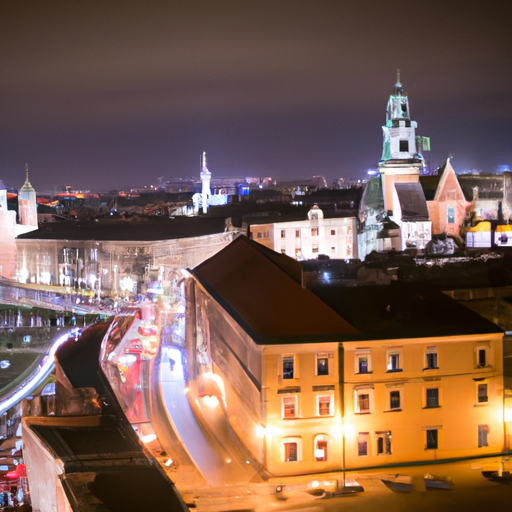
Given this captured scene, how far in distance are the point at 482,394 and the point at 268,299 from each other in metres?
4.56

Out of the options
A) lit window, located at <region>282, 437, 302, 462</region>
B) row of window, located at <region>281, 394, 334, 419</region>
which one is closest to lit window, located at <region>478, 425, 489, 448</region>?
row of window, located at <region>281, 394, 334, 419</region>

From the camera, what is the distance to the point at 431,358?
583 inches

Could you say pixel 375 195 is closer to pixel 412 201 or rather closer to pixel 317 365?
pixel 412 201

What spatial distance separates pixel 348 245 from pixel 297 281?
84.0 feet

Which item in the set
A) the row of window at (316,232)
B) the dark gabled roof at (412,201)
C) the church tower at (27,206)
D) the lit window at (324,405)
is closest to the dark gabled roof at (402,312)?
the lit window at (324,405)

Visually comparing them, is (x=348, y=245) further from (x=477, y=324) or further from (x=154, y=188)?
(x=154, y=188)

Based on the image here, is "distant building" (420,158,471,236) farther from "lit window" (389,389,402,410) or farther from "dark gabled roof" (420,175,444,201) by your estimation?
"lit window" (389,389,402,410)

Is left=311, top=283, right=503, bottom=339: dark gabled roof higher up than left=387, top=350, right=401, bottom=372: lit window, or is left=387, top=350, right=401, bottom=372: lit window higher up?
left=311, top=283, right=503, bottom=339: dark gabled roof

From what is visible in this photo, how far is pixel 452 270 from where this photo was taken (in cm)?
2584

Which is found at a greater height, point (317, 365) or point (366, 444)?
point (317, 365)

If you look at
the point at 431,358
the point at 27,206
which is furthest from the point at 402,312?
the point at 27,206

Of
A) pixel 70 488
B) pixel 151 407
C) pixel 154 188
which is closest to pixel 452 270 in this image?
pixel 151 407

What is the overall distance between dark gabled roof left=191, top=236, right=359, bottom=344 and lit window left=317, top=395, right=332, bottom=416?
3.42 feet

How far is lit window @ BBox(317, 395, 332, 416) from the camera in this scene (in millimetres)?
14406
